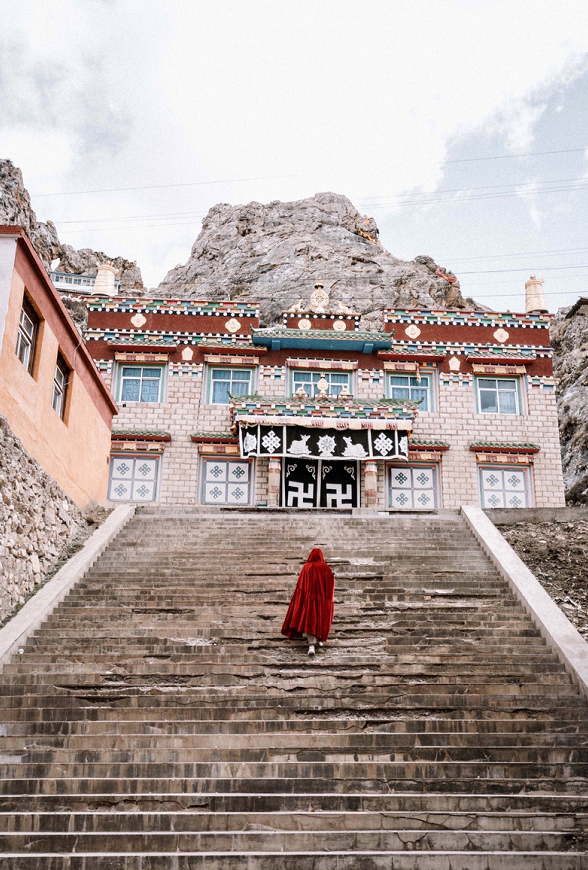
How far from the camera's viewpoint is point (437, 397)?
24.9 m

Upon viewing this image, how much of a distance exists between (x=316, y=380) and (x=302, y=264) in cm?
Answer: 1836

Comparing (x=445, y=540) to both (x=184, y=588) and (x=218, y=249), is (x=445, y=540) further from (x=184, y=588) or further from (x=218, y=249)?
(x=218, y=249)

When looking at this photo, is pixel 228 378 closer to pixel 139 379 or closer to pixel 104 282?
pixel 139 379

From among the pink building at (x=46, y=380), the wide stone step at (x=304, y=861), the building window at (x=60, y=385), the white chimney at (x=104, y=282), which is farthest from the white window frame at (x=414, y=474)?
the wide stone step at (x=304, y=861)

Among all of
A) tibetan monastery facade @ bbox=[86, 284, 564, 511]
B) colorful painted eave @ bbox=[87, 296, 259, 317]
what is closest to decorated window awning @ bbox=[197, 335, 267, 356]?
tibetan monastery facade @ bbox=[86, 284, 564, 511]

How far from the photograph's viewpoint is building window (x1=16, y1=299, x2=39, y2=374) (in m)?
12.2

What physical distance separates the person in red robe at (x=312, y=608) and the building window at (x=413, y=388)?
16.1m

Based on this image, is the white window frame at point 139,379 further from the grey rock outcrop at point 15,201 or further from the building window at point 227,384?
the grey rock outcrop at point 15,201

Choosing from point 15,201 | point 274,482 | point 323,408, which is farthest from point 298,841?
point 15,201

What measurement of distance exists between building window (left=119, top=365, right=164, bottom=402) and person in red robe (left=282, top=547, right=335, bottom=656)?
1595cm

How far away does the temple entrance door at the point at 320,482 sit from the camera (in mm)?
23156

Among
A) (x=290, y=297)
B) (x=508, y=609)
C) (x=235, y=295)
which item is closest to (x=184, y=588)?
(x=508, y=609)

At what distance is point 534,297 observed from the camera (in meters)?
26.5

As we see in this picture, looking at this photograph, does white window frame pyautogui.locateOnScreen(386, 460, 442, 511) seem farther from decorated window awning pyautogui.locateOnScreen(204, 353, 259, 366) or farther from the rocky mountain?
the rocky mountain
